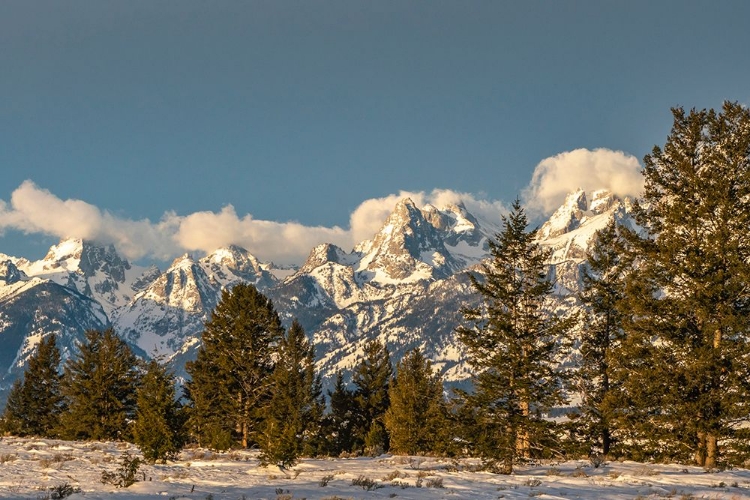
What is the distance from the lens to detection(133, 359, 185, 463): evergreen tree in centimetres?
2100

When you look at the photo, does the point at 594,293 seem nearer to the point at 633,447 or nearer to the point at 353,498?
the point at 633,447

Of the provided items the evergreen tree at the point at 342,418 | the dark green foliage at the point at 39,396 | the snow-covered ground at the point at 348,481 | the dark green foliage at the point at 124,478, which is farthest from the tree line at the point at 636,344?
the dark green foliage at the point at 39,396

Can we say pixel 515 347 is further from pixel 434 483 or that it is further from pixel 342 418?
pixel 342 418

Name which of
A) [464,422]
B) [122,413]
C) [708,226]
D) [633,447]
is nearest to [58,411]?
[122,413]

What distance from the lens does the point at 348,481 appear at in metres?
17.7

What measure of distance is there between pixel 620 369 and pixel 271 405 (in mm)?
24118

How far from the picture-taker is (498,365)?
77.6 feet

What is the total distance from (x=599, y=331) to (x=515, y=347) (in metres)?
11.1

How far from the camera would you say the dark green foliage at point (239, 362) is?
40.6 m

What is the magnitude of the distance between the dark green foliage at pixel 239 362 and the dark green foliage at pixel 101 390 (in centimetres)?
1180

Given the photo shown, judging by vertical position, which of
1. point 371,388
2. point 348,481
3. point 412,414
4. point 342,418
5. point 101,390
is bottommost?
point 342,418

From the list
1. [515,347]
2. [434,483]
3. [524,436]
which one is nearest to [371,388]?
[524,436]

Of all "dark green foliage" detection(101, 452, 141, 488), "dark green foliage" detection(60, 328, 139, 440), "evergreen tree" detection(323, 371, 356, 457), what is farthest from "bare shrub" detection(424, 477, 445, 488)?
"evergreen tree" detection(323, 371, 356, 457)

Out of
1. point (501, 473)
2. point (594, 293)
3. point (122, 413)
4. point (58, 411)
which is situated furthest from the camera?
point (58, 411)
